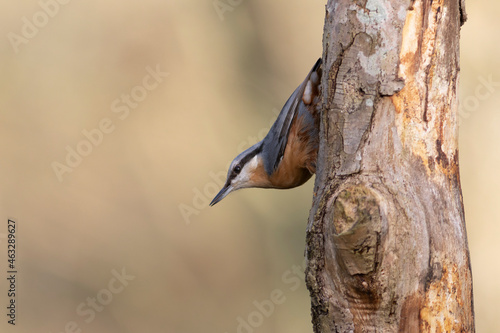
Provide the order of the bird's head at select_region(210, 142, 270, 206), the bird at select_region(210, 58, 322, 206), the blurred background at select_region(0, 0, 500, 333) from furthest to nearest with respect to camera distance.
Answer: the blurred background at select_region(0, 0, 500, 333) → the bird's head at select_region(210, 142, 270, 206) → the bird at select_region(210, 58, 322, 206)

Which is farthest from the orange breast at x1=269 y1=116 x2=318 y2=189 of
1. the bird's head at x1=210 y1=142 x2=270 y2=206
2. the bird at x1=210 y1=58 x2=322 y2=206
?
the bird's head at x1=210 y1=142 x2=270 y2=206

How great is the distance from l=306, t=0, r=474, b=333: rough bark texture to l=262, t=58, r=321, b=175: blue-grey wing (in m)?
0.70

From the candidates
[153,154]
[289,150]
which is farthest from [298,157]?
[153,154]

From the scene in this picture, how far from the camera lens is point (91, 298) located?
13.3 ft

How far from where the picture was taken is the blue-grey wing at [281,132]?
219cm

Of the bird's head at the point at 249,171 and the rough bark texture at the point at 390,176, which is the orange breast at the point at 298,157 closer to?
the bird's head at the point at 249,171

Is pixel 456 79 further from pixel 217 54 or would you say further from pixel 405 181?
pixel 217 54

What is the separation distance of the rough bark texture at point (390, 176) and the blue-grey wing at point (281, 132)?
0.70m

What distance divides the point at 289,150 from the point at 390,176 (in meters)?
0.98

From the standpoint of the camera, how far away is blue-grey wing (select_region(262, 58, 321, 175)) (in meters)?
2.19

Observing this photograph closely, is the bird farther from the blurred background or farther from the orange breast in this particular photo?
the blurred background

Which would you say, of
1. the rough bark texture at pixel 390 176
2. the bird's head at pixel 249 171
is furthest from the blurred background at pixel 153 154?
the rough bark texture at pixel 390 176

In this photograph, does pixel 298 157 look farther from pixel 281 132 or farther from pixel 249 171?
pixel 249 171

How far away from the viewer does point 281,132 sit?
7.60ft
